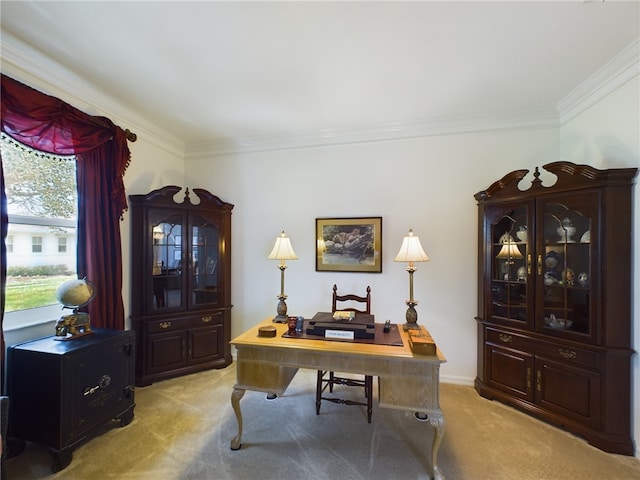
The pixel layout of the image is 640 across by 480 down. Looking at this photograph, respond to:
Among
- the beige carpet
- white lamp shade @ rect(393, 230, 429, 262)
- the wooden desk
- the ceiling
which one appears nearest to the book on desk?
the wooden desk

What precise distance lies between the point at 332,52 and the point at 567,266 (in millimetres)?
Answer: 2460

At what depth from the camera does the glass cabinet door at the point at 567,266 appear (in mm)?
2047

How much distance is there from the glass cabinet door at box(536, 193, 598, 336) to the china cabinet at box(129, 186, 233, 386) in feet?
10.5

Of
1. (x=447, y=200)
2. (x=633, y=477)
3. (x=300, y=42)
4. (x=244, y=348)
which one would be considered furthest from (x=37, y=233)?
(x=633, y=477)

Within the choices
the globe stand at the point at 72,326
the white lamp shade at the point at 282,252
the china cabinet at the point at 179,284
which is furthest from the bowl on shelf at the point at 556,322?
the globe stand at the point at 72,326

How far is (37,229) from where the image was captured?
2.16 metres

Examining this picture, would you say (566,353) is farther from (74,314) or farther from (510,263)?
(74,314)

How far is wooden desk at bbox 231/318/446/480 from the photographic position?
1.68 meters

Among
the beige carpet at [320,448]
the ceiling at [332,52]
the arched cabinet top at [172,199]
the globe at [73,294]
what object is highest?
the ceiling at [332,52]

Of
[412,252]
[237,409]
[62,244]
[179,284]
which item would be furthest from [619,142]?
[62,244]

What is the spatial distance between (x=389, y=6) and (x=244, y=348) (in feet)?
7.61

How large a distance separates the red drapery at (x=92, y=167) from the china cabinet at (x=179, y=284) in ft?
0.86

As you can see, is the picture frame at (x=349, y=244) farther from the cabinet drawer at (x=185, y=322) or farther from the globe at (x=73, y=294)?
the globe at (x=73, y=294)

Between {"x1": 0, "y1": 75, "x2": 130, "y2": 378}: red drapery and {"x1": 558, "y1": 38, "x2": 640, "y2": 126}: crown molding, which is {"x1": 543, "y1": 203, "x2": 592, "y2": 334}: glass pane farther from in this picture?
{"x1": 0, "y1": 75, "x2": 130, "y2": 378}: red drapery
